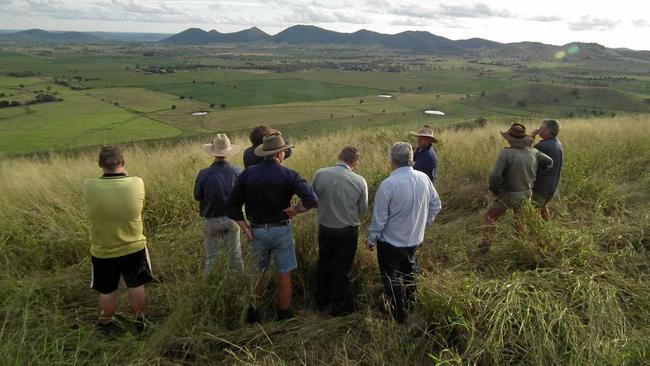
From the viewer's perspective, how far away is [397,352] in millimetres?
3564

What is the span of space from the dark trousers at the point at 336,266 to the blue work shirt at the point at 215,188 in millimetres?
1159

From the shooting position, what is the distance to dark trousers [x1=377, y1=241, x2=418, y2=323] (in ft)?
13.6

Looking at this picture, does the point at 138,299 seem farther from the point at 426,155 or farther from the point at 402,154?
the point at 426,155

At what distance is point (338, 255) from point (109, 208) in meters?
2.33

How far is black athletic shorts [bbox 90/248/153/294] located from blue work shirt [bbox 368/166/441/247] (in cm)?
238

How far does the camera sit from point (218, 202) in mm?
4684

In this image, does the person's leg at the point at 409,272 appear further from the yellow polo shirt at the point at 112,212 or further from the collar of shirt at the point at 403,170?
the yellow polo shirt at the point at 112,212

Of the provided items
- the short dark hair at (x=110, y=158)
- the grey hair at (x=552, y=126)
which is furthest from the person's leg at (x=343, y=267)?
the grey hair at (x=552, y=126)

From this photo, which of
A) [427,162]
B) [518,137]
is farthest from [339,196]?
[518,137]

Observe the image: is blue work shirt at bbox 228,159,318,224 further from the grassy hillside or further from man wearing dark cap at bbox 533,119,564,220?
man wearing dark cap at bbox 533,119,564,220

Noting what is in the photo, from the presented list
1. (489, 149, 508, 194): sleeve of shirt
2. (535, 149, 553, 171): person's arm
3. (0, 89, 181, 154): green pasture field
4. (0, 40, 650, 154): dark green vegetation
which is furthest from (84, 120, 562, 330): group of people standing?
(0, 89, 181, 154): green pasture field

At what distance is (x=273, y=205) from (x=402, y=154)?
140 cm

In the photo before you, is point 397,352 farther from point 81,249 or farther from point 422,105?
point 422,105

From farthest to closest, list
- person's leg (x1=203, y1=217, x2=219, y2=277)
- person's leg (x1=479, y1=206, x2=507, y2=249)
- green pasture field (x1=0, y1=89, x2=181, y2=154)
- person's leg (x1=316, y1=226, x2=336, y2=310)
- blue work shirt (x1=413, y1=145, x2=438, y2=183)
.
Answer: green pasture field (x1=0, y1=89, x2=181, y2=154), blue work shirt (x1=413, y1=145, x2=438, y2=183), person's leg (x1=479, y1=206, x2=507, y2=249), person's leg (x1=203, y1=217, x2=219, y2=277), person's leg (x1=316, y1=226, x2=336, y2=310)
